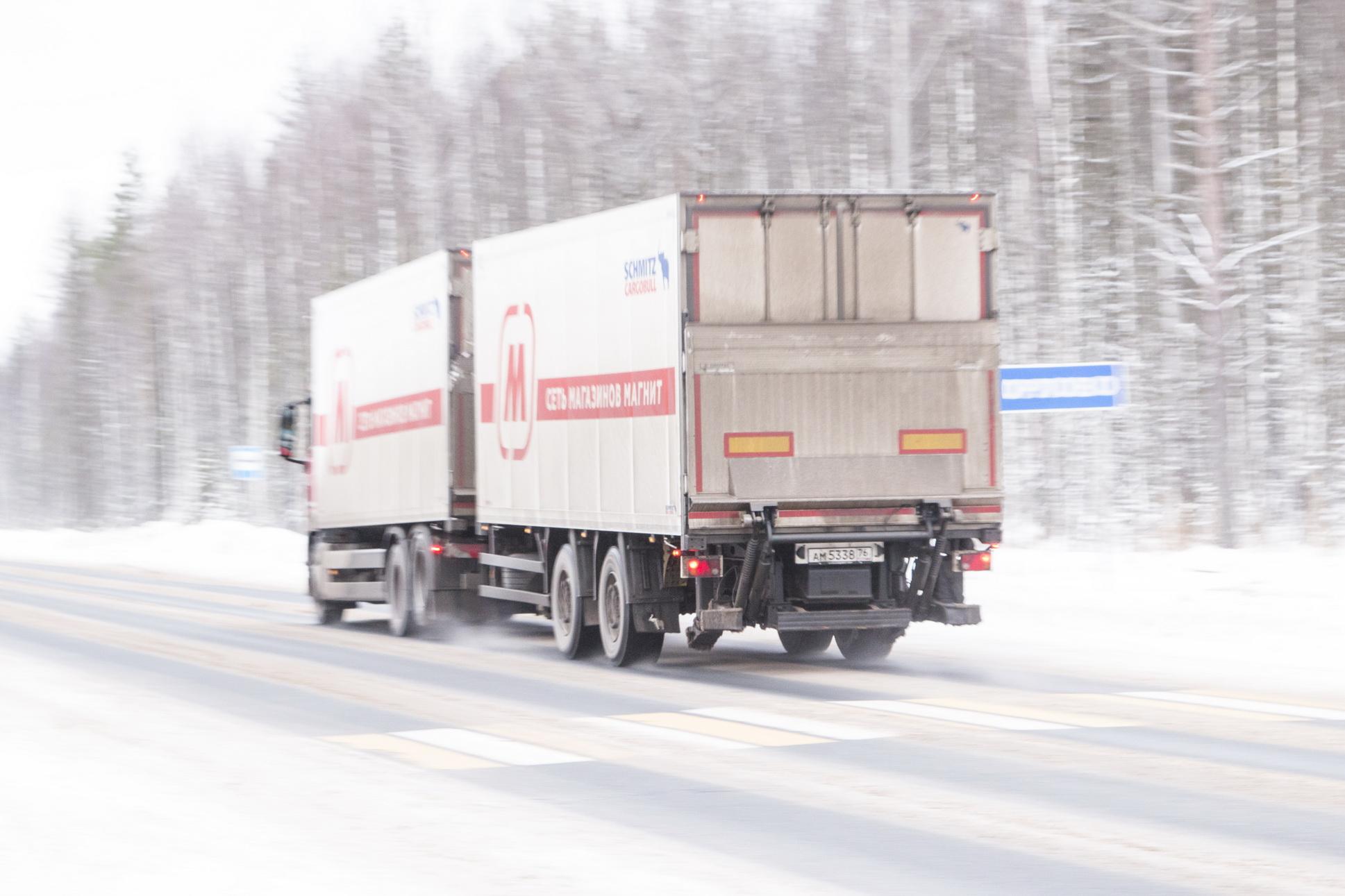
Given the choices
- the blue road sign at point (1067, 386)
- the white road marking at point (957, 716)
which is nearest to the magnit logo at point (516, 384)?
the blue road sign at point (1067, 386)

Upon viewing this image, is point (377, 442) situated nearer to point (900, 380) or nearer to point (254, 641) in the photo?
point (254, 641)

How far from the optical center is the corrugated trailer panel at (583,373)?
15.0m

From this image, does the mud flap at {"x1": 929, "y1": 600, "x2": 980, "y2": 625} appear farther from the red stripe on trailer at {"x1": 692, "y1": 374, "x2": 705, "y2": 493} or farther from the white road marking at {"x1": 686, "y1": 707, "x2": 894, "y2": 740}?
the white road marking at {"x1": 686, "y1": 707, "x2": 894, "y2": 740}

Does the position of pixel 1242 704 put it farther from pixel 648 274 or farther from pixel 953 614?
pixel 648 274

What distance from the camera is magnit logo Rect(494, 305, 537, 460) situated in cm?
1775

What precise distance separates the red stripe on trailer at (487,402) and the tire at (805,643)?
3713 millimetres

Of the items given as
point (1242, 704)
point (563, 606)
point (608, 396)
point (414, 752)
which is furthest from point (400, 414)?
point (1242, 704)

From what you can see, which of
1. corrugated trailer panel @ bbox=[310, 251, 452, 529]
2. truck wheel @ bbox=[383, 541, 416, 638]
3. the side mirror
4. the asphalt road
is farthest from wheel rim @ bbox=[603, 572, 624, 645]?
the side mirror

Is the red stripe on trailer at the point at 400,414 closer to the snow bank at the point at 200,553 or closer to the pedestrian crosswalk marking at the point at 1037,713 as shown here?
the pedestrian crosswalk marking at the point at 1037,713

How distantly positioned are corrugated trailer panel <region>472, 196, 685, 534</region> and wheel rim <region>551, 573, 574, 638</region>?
1.78 ft

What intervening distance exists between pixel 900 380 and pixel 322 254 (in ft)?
181

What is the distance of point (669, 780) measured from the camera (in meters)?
9.64

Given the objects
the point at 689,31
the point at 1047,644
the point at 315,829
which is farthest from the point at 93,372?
the point at 315,829

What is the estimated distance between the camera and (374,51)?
204 feet
